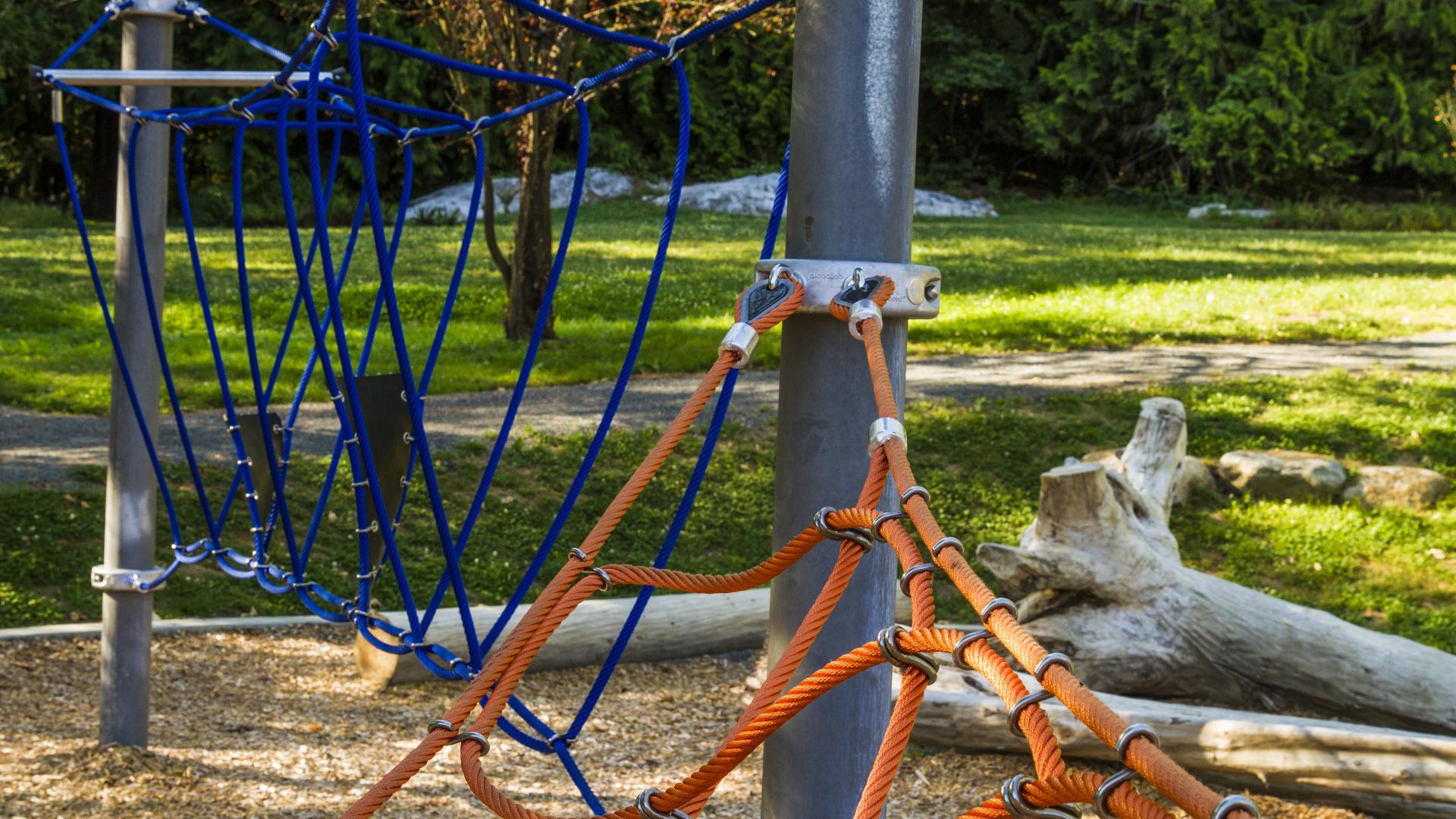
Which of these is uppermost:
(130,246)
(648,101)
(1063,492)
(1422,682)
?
(648,101)

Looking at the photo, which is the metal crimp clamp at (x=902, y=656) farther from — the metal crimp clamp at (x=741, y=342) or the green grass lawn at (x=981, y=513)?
the green grass lawn at (x=981, y=513)

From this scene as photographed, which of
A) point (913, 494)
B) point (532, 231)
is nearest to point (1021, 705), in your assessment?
point (913, 494)

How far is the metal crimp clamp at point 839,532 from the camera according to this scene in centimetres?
171

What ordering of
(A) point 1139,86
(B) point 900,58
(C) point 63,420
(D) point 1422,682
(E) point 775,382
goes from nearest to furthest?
1. (B) point 900,58
2. (D) point 1422,682
3. (C) point 63,420
4. (E) point 775,382
5. (A) point 1139,86

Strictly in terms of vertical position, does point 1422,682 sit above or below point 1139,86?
below

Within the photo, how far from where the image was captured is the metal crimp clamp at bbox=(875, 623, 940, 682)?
4.71ft

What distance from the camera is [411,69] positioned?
25.3 meters

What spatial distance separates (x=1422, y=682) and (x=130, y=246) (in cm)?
411

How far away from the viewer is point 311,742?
3.95 metres

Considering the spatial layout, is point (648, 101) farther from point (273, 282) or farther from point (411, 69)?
point (273, 282)

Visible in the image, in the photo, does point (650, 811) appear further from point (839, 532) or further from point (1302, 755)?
point (1302, 755)

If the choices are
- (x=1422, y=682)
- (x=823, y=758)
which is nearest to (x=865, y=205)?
(x=823, y=758)

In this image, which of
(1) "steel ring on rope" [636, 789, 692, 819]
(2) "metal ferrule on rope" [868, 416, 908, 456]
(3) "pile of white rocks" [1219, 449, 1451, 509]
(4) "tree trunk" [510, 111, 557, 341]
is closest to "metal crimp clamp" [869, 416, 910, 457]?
(2) "metal ferrule on rope" [868, 416, 908, 456]

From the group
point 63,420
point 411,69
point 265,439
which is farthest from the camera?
point 411,69
